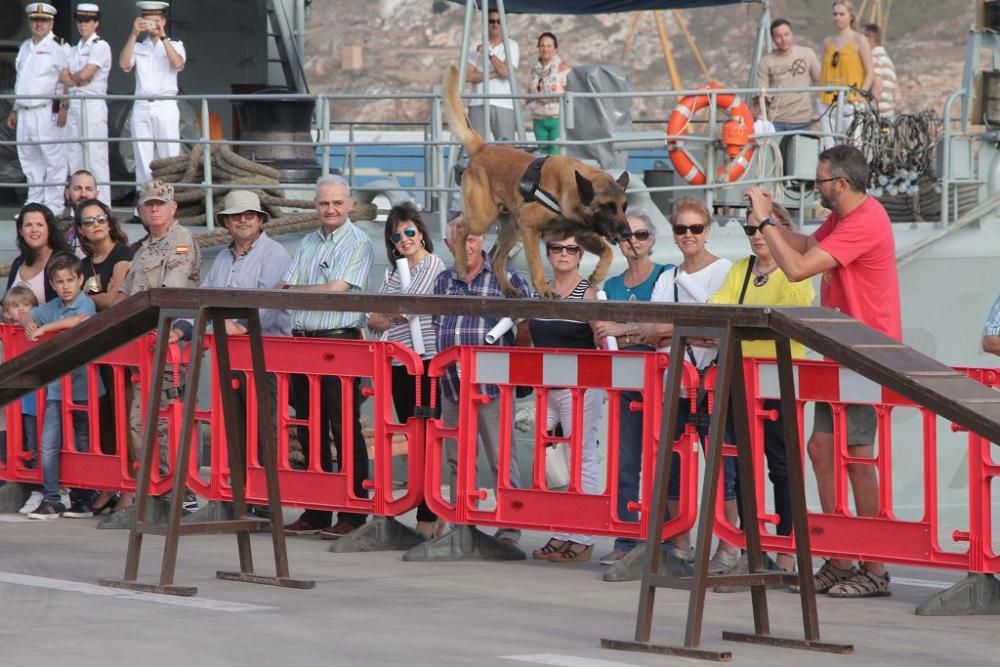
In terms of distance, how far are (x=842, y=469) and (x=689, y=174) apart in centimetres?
614

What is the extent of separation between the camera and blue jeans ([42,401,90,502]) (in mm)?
10594

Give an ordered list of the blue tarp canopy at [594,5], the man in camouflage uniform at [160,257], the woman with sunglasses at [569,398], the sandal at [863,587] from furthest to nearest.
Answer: the blue tarp canopy at [594,5] → the man in camouflage uniform at [160,257] → the woman with sunglasses at [569,398] → the sandal at [863,587]

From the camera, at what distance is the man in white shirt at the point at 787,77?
16016 mm

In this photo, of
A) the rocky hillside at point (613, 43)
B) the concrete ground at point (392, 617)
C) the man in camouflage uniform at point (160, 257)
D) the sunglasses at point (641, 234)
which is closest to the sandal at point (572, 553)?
the concrete ground at point (392, 617)

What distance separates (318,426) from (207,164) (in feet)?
16.3

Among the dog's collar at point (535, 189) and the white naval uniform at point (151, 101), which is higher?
the white naval uniform at point (151, 101)

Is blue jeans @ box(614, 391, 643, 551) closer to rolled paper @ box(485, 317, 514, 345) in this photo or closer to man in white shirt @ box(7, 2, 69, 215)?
rolled paper @ box(485, 317, 514, 345)

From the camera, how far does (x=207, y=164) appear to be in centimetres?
1396

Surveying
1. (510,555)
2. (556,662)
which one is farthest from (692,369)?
(556,662)

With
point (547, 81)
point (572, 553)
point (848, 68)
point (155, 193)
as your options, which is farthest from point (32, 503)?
point (848, 68)

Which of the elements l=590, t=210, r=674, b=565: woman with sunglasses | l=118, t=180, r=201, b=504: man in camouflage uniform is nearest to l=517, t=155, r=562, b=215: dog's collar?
l=590, t=210, r=674, b=565: woman with sunglasses

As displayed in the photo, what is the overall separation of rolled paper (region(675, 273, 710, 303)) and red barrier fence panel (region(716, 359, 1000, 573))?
2.38 ft

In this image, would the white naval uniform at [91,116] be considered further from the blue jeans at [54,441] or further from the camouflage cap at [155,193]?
the blue jeans at [54,441]

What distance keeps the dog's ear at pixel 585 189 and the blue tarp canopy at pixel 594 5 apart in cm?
1015
